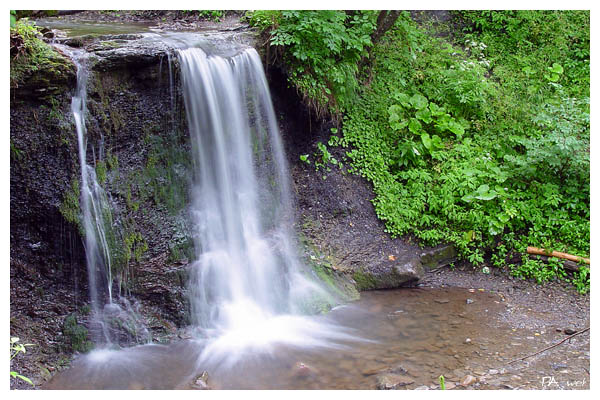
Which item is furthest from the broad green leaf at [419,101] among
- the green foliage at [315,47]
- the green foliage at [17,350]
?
the green foliage at [17,350]

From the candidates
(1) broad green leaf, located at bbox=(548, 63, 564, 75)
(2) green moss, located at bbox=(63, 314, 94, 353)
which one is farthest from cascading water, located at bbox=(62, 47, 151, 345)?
(1) broad green leaf, located at bbox=(548, 63, 564, 75)

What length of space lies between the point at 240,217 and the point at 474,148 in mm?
3760

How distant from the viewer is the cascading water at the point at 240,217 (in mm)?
5246

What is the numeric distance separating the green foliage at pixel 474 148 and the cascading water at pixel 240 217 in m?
1.39

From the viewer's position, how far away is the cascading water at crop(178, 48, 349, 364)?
5.25 meters

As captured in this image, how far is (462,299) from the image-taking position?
5.80 meters

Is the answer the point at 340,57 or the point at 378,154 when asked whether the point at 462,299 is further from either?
the point at 340,57

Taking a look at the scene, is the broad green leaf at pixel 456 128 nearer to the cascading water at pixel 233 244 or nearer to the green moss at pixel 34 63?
the cascading water at pixel 233 244

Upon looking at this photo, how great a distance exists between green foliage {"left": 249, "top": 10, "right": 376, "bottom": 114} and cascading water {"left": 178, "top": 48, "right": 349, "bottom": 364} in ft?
1.49

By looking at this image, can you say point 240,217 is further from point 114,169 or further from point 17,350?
point 17,350

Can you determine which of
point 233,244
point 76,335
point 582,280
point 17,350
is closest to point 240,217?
point 233,244

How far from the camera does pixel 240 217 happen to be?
6.00 meters

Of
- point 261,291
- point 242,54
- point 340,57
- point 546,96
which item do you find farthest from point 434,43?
point 261,291

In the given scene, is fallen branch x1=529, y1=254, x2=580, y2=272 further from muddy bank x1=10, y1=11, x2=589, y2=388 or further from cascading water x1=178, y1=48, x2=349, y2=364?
cascading water x1=178, y1=48, x2=349, y2=364
